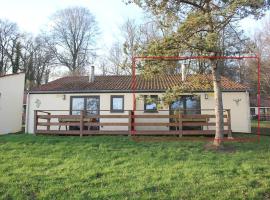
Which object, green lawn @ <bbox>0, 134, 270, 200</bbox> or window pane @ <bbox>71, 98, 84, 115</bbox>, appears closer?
green lawn @ <bbox>0, 134, 270, 200</bbox>

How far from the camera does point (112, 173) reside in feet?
26.8

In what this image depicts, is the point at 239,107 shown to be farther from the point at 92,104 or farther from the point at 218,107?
the point at 92,104

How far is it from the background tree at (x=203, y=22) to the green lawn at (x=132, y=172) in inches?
81.6

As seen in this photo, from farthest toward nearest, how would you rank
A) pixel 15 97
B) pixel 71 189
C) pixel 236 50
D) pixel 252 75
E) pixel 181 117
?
pixel 252 75
pixel 15 97
pixel 181 117
pixel 236 50
pixel 71 189

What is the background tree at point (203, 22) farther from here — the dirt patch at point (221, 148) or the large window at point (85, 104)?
the large window at point (85, 104)

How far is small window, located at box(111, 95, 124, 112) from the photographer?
18.0 m

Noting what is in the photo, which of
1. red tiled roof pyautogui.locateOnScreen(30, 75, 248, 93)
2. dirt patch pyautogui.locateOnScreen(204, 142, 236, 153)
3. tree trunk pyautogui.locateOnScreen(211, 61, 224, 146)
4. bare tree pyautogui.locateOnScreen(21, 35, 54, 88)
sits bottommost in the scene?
dirt patch pyautogui.locateOnScreen(204, 142, 236, 153)

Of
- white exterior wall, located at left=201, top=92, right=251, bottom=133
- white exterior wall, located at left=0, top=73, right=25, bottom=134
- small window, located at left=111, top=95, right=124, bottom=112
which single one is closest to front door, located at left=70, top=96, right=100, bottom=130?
small window, located at left=111, top=95, right=124, bottom=112

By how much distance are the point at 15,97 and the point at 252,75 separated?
70.5ft

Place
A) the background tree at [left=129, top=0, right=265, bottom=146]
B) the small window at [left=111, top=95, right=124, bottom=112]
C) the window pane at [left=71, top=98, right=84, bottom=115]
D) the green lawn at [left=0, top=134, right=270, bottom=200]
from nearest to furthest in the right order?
A: the green lawn at [left=0, top=134, right=270, bottom=200]
the background tree at [left=129, top=0, right=265, bottom=146]
the small window at [left=111, top=95, right=124, bottom=112]
the window pane at [left=71, top=98, right=84, bottom=115]

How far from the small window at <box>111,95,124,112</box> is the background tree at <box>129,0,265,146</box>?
704cm

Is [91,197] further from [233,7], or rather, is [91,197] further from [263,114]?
[263,114]

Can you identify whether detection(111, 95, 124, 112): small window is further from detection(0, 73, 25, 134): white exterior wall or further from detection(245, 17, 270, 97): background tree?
detection(245, 17, 270, 97): background tree

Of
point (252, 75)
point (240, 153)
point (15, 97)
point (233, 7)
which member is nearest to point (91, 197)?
point (240, 153)
